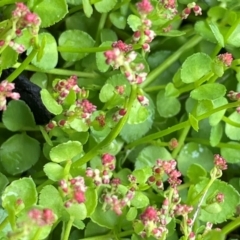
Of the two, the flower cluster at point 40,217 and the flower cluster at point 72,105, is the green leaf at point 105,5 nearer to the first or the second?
the flower cluster at point 72,105

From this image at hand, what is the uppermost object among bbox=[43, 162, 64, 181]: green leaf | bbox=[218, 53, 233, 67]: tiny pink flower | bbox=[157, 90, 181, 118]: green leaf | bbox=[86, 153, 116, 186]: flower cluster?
bbox=[218, 53, 233, 67]: tiny pink flower

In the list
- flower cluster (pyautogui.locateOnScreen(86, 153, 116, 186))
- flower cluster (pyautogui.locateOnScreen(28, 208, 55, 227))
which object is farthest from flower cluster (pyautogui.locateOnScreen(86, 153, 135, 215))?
flower cluster (pyautogui.locateOnScreen(28, 208, 55, 227))

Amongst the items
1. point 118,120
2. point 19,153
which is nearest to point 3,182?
point 19,153

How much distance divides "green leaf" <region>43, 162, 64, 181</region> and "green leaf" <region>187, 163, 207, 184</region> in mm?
169

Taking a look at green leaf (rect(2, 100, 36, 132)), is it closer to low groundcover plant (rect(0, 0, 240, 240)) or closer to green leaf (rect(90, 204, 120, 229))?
low groundcover plant (rect(0, 0, 240, 240))

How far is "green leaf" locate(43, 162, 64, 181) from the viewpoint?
1.89ft

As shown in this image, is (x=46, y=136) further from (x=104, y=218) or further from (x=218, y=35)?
(x=218, y=35)

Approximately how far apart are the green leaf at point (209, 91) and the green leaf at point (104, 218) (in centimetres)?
16

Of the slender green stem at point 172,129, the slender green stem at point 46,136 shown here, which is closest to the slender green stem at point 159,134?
the slender green stem at point 172,129

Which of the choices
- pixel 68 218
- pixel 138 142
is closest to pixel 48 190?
pixel 68 218

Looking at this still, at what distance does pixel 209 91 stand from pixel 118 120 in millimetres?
127

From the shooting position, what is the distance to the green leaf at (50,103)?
59 cm

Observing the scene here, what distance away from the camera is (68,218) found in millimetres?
574

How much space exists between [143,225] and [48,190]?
0.10m
